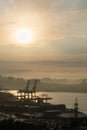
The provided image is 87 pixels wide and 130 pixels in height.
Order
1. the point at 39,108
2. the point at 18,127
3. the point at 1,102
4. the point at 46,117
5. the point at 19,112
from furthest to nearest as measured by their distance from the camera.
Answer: the point at 1,102 → the point at 39,108 → the point at 19,112 → the point at 46,117 → the point at 18,127

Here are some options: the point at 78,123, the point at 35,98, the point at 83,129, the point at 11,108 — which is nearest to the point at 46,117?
the point at 11,108

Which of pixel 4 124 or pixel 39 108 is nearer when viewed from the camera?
pixel 4 124

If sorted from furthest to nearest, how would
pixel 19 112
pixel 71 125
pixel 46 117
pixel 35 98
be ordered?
pixel 35 98 → pixel 19 112 → pixel 46 117 → pixel 71 125

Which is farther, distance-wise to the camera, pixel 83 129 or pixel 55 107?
pixel 55 107

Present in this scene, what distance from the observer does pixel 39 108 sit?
72.9m

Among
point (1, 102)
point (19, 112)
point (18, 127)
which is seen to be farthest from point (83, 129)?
point (1, 102)

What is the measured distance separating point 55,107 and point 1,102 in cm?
1247

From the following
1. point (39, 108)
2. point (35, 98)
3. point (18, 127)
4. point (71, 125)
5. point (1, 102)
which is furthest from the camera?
point (35, 98)

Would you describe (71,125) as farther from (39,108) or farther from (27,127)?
(39,108)

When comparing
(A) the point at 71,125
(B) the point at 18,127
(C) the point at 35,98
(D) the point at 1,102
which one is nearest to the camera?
(B) the point at 18,127

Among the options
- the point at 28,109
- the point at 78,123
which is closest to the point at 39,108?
the point at 28,109

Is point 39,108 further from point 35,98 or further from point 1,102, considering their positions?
point 35,98

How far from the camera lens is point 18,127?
102 ft

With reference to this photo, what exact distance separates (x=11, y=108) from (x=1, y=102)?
11.6 meters
